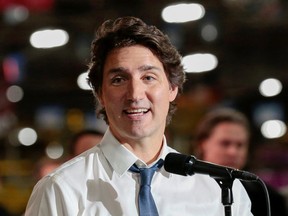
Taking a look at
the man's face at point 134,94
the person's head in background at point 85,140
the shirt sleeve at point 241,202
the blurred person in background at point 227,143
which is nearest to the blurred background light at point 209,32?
the person's head in background at point 85,140

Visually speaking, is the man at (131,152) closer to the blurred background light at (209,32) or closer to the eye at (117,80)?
the eye at (117,80)

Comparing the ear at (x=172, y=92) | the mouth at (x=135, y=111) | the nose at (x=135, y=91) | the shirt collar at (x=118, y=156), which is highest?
the ear at (x=172, y=92)

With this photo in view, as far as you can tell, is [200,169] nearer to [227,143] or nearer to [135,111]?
[135,111]

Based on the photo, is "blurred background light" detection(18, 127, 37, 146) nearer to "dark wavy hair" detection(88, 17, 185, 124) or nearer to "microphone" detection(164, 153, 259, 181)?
"dark wavy hair" detection(88, 17, 185, 124)

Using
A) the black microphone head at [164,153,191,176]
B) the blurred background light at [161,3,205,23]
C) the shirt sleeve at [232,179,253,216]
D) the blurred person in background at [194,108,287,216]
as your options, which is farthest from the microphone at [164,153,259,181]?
the blurred background light at [161,3,205,23]

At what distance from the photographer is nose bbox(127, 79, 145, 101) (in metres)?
3.22

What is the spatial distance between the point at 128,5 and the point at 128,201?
1576 centimetres

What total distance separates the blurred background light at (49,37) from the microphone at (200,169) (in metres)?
19.6

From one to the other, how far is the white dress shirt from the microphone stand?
272 mm

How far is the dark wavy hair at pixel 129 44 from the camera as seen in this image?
338cm

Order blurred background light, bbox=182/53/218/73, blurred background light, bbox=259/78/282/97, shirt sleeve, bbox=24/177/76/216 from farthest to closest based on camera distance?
blurred background light, bbox=259/78/282/97 → blurred background light, bbox=182/53/218/73 → shirt sleeve, bbox=24/177/76/216

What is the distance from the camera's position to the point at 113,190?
3262 mm

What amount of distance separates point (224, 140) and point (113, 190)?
2.65 metres

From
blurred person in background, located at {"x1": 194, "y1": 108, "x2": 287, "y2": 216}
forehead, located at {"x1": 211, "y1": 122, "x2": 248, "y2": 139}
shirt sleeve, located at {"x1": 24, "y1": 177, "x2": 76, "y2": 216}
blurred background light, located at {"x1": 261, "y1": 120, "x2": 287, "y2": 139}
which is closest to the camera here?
shirt sleeve, located at {"x1": 24, "y1": 177, "x2": 76, "y2": 216}
